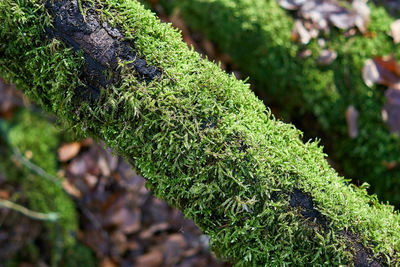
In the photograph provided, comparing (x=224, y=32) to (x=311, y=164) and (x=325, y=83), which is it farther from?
(x=311, y=164)

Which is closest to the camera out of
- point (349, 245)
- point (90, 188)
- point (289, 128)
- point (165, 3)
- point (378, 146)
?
point (349, 245)

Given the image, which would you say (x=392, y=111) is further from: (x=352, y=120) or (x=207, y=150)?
(x=207, y=150)

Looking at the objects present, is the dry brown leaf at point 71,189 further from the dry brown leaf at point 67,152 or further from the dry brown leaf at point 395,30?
the dry brown leaf at point 395,30

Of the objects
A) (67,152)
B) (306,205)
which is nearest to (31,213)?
(67,152)

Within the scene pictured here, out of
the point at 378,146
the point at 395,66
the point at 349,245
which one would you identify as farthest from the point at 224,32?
the point at 349,245

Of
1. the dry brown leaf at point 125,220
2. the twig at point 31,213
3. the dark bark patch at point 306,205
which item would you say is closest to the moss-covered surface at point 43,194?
the twig at point 31,213

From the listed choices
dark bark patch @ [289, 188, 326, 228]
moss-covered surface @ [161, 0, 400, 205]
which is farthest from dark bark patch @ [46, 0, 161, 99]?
moss-covered surface @ [161, 0, 400, 205]
